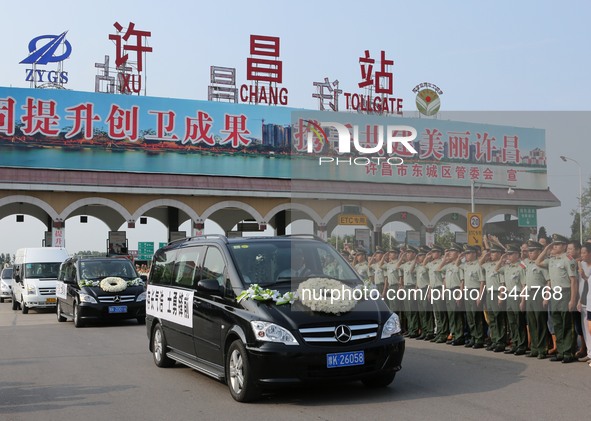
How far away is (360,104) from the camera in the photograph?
1628 inches

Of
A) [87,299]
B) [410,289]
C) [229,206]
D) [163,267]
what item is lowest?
[87,299]

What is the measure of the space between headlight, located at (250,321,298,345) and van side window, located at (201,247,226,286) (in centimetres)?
115

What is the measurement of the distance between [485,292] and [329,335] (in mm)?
5362

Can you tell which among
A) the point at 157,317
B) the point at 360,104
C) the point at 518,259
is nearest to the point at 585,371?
the point at 518,259

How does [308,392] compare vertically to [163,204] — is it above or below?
below

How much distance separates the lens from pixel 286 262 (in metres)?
8.46

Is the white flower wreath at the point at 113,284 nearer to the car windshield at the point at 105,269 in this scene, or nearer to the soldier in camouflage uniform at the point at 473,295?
the car windshield at the point at 105,269

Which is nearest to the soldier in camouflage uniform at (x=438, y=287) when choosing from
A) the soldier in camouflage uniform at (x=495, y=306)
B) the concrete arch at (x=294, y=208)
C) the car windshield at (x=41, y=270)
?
the soldier in camouflage uniform at (x=495, y=306)

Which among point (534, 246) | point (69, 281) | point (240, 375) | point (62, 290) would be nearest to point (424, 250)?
point (534, 246)

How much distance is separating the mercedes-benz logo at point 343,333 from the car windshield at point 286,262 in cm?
100

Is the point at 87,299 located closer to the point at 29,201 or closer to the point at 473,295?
the point at 473,295

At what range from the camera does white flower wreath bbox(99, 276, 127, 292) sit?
17453mm

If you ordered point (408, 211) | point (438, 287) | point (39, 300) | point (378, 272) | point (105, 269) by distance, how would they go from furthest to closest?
point (408, 211) → point (39, 300) → point (105, 269) → point (378, 272) → point (438, 287)

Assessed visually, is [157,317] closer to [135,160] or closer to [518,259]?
[518,259]
